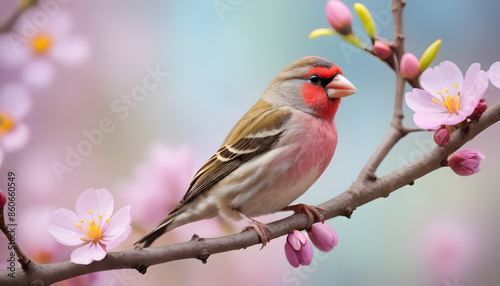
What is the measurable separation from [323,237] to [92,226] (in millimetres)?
283

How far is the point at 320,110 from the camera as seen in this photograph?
2.27 ft

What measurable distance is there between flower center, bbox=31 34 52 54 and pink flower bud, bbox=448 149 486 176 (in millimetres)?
693

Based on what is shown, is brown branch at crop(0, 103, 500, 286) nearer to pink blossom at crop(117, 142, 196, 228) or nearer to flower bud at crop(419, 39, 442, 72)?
flower bud at crop(419, 39, 442, 72)

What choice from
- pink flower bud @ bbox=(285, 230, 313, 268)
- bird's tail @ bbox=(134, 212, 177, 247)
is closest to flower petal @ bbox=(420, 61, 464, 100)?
pink flower bud @ bbox=(285, 230, 313, 268)

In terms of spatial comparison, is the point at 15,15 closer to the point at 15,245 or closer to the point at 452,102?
the point at 15,245

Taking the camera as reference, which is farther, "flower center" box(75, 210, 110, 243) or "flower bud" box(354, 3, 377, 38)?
"flower bud" box(354, 3, 377, 38)

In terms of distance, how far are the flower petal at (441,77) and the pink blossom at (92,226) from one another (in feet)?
1.19

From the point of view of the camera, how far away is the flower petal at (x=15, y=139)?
814 millimetres

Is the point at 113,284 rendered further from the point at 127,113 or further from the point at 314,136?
the point at 314,136

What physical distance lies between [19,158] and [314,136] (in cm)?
50

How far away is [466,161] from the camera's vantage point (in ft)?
1.92

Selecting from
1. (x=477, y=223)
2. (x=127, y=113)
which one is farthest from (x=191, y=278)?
(x=477, y=223)

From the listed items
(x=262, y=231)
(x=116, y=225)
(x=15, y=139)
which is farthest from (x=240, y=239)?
(x=15, y=139)

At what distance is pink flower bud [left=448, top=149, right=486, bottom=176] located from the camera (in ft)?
1.91
